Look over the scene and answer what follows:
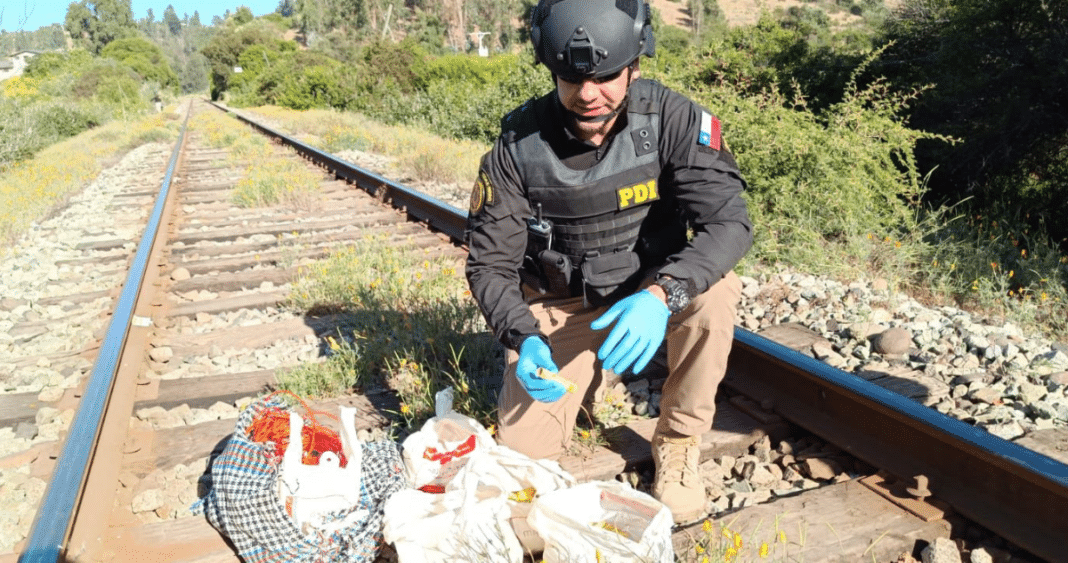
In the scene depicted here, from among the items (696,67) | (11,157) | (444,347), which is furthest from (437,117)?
(444,347)

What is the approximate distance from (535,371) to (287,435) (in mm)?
820

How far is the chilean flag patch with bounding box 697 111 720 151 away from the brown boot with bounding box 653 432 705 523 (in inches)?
35.9

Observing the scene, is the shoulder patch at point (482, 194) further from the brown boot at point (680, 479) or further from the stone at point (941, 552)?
the stone at point (941, 552)

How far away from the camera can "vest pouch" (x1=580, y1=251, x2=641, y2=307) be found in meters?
2.72

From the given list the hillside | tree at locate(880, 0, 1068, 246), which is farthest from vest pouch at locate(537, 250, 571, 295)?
the hillside

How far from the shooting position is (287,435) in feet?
8.34

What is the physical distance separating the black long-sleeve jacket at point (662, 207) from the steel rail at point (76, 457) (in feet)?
4.40

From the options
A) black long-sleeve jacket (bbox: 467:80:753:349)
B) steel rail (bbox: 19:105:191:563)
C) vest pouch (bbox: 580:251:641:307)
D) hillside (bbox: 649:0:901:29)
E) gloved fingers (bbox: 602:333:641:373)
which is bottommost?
steel rail (bbox: 19:105:191:563)

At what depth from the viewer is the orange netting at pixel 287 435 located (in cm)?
251

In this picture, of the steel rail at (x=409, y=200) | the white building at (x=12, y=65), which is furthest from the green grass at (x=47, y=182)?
the white building at (x=12, y=65)

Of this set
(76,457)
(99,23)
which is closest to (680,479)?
(76,457)

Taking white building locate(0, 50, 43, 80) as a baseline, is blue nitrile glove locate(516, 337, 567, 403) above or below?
below

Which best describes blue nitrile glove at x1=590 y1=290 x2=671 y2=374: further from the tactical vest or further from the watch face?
the tactical vest

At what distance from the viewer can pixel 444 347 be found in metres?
3.60
